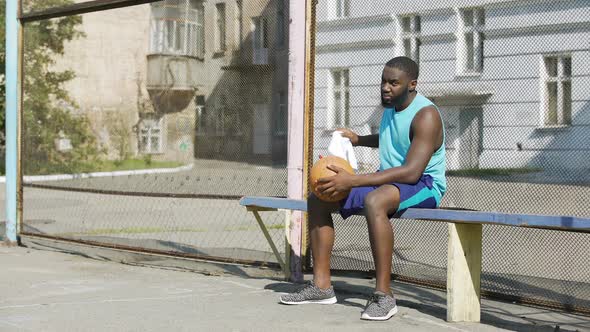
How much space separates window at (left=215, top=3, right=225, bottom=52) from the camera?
8305 mm

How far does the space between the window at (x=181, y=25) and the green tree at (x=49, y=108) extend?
1329 mm

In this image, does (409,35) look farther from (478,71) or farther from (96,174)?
(96,174)

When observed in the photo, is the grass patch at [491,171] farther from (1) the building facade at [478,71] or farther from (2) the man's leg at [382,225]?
(2) the man's leg at [382,225]

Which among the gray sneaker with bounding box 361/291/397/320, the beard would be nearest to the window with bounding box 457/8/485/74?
the beard

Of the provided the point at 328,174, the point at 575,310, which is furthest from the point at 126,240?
the point at 575,310

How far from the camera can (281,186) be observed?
812 centimetres

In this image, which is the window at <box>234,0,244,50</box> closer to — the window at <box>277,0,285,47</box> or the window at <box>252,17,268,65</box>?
the window at <box>252,17,268,65</box>

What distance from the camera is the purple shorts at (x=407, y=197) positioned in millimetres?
5797

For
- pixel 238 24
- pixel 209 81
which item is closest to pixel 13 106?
pixel 209 81

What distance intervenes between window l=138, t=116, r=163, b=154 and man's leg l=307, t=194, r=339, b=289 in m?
3.67

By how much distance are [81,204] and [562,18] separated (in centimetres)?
725

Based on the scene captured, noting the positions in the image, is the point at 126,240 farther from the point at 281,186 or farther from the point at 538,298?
the point at 538,298

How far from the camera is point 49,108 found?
45.0ft

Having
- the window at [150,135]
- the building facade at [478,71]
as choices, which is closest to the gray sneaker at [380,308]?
the building facade at [478,71]
